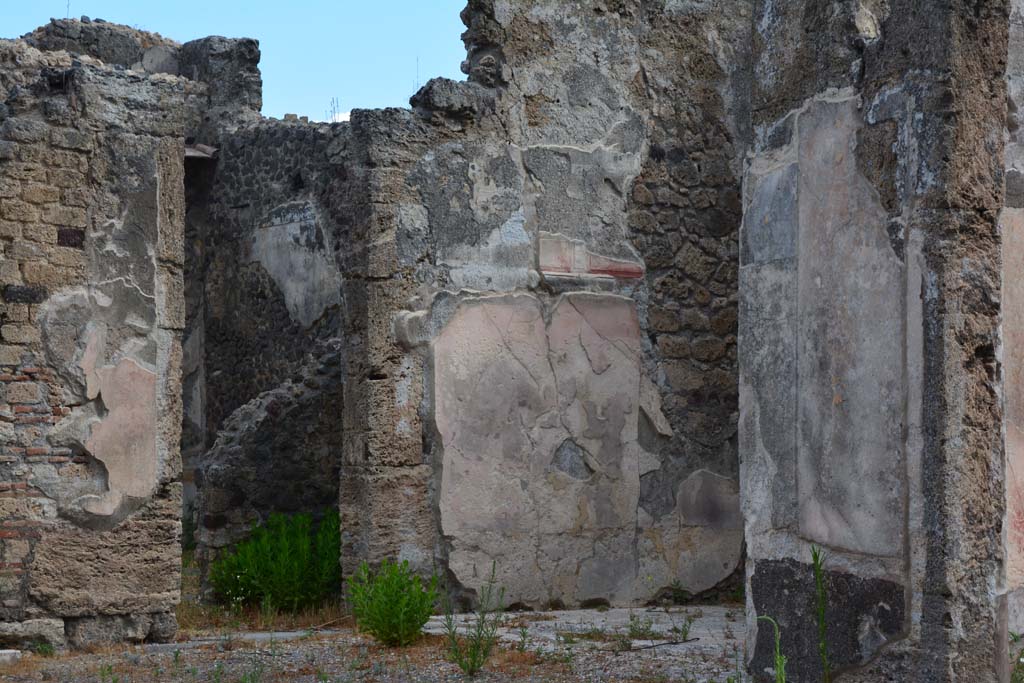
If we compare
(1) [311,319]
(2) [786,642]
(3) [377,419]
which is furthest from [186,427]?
(2) [786,642]

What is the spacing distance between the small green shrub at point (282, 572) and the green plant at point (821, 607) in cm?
383

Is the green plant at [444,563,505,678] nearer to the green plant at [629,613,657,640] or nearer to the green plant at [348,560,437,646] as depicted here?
the green plant at [348,560,437,646]

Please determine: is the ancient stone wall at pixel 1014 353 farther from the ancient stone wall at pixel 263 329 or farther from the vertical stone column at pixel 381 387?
the ancient stone wall at pixel 263 329

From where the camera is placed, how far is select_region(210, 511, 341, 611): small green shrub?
286 inches

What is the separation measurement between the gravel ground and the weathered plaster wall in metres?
0.32

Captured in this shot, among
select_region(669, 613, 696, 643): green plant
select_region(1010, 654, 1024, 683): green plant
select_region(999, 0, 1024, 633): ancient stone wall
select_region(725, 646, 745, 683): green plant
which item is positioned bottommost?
select_region(669, 613, 696, 643): green plant

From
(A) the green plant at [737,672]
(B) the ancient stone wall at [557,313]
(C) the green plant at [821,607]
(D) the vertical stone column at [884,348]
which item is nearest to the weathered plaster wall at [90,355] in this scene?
(B) the ancient stone wall at [557,313]

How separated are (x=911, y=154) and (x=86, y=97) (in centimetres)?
387

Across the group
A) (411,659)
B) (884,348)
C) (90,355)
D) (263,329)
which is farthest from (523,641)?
(263,329)

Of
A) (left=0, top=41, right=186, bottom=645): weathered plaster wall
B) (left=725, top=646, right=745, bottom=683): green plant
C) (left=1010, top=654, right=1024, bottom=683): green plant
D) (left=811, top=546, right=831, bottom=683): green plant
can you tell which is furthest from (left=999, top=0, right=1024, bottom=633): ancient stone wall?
(left=0, top=41, right=186, bottom=645): weathered plaster wall

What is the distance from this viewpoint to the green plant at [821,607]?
3.95 m

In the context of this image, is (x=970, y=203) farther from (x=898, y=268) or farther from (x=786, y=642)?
(x=786, y=642)

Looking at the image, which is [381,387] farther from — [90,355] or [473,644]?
[473,644]

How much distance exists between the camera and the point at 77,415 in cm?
583
